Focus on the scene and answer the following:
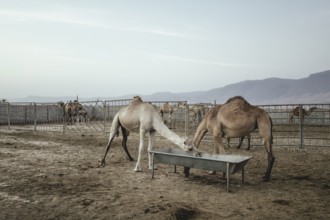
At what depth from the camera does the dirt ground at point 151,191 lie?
5.13 metres

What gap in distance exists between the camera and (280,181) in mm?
7293

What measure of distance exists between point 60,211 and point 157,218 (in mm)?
1682

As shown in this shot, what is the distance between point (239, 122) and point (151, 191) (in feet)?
8.67

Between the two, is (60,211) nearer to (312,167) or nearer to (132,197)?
(132,197)

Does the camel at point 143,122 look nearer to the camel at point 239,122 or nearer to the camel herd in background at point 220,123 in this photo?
the camel herd in background at point 220,123

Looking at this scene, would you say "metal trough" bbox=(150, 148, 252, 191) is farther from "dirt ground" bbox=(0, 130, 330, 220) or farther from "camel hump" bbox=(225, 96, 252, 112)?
"camel hump" bbox=(225, 96, 252, 112)

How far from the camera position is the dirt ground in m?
5.13

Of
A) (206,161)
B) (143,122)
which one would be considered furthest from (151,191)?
(143,122)

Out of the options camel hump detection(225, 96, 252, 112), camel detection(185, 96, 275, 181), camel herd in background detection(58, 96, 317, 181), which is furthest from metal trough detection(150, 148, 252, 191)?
camel hump detection(225, 96, 252, 112)

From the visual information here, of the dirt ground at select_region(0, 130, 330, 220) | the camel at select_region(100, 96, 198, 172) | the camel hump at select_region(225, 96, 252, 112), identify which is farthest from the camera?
the camel at select_region(100, 96, 198, 172)

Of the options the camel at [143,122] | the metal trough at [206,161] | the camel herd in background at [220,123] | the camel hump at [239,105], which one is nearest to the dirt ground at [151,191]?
the metal trough at [206,161]

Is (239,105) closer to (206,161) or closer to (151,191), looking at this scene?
(206,161)

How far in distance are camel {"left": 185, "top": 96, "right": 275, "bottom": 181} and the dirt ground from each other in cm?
81

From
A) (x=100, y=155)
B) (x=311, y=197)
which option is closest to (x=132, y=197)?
(x=311, y=197)
